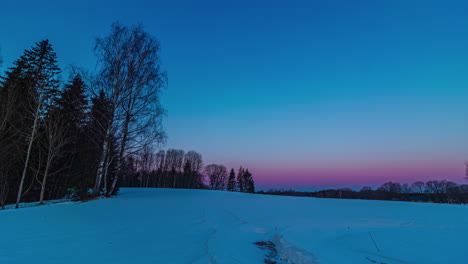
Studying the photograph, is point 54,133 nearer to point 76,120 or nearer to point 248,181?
point 76,120

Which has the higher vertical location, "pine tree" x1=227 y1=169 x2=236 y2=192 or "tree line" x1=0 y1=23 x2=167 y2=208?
"tree line" x1=0 y1=23 x2=167 y2=208

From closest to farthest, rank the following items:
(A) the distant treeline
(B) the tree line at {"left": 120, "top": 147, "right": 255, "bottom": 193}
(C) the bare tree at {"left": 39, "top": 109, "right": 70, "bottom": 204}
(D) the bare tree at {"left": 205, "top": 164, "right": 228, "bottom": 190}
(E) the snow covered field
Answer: (E) the snow covered field, (C) the bare tree at {"left": 39, "top": 109, "right": 70, "bottom": 204}, (A) the distant treeline, (B) the tree line at {"left": 120, "top": 147, "right": 255, "bottom": 193}, (D) the bare tree at {"left": 205, "top": 164, "right": 228, "bottom": 190}

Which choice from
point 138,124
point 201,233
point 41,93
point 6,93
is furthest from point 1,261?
point 6,93

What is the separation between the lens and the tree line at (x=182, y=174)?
5016cm

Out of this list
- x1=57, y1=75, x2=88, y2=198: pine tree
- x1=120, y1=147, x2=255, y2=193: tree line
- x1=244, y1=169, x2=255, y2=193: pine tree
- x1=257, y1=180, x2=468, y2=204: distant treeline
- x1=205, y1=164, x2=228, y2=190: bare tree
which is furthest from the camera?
x1=205, y1=164, x2=228, y2=190: bare tree

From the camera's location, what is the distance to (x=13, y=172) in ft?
41.2

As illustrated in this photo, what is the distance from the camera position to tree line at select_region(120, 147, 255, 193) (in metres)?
50.2

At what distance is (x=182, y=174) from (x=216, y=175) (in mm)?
13323

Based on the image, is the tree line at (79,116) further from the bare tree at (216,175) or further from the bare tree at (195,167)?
the bare tree at (216,175)

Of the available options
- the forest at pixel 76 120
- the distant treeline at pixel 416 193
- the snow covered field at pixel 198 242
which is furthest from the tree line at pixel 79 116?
the distant treeline at pixel 416 193

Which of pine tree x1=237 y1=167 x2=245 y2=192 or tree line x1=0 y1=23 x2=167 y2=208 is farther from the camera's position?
pine tree x1=237 y1=167 x2=245 y2=192

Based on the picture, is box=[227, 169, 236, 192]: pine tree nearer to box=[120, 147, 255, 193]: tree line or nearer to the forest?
box=[120, 147, 255, 193]: tree line

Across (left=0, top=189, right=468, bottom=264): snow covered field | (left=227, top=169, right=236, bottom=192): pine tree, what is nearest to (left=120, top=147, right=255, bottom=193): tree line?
(left=227, top=169, right=236, bottom=192): pine tree

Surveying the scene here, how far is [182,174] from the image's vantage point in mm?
56031
